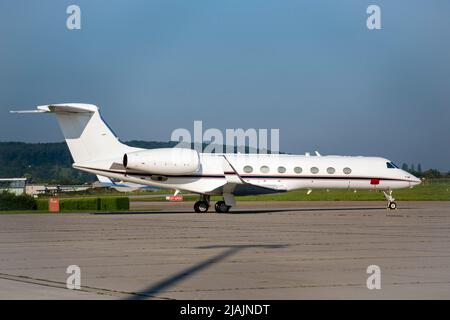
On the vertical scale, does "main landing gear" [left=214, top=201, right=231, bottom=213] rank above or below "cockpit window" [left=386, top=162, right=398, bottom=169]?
below

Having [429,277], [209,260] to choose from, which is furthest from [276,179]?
[429,277]

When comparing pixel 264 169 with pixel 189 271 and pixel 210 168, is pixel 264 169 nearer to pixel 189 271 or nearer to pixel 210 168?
pixel 210 168

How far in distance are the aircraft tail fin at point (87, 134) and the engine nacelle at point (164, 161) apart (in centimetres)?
101

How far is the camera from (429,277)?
1280cm

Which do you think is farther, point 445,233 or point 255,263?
point 445,233

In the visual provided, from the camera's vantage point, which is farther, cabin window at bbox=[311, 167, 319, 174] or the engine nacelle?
cabin window at bbox=[311, 167, 319, 174]

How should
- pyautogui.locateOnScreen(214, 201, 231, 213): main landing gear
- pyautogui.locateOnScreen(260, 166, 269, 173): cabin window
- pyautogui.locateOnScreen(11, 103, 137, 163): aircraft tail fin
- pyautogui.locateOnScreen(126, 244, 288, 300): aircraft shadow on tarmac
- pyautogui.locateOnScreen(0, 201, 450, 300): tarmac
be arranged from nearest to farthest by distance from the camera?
pyautogui.locateOnScreen(126, 244, 288, 300): aircraft shadow on tarmac
pyautogui.locateOnScreen(0, 201, 450, 300): tarmac
pyautogui.locateOnScreen(11, 103, 137, 163): aircraft tail fin
pyautogui.locateOnScreen(214, 201, 231, 213): main landing gear
pyautogui.locateOnScreen(260, 166, 269, 173): cabin window

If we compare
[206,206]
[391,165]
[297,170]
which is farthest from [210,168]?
[391,165]

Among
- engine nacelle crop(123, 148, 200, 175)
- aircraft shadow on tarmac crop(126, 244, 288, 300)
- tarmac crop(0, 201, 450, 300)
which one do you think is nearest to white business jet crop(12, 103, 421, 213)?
engine nacelle crop(123, 148, 200, 175)

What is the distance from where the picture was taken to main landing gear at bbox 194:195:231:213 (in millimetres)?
38875

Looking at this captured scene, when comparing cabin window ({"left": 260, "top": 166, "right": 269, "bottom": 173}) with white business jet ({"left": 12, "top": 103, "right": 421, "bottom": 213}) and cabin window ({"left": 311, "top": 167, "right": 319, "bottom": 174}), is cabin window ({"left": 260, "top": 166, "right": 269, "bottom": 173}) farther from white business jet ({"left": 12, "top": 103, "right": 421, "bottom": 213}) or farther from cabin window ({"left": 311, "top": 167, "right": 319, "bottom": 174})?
cabin window ({"left": 311, "top": 167, "right": 319, "bottom": 174})

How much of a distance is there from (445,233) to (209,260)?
10392 millimetres

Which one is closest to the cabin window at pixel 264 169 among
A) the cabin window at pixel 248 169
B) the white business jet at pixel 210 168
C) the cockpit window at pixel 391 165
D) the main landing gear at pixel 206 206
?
the white business jet at pixel 210 168
